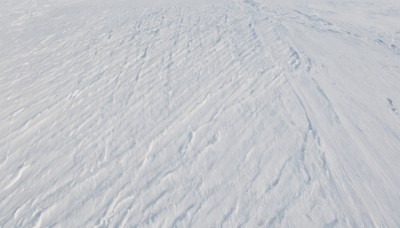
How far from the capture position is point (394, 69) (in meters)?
5.29

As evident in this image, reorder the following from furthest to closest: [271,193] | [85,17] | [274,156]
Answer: [85,17], [274,156], [271,193]

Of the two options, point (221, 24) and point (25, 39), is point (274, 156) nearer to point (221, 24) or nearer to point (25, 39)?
point (221, 24)

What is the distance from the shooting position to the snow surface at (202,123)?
3201 mm

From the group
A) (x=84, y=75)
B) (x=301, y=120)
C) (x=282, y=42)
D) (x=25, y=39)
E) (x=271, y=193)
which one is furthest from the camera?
(x=25, y=39)

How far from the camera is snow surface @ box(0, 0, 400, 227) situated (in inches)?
126

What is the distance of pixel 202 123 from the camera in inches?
164

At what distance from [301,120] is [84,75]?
10.2 feet

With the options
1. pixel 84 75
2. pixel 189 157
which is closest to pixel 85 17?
pixel 84 75

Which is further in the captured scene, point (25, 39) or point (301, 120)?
point (25, 39)

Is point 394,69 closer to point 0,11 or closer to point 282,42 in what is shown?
point 282,42

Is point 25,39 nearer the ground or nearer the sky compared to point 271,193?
nearer the sky

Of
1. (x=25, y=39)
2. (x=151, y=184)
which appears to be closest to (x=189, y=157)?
(x=151, y=184)

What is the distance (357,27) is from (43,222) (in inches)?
243

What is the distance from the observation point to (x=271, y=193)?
3.30 metres
